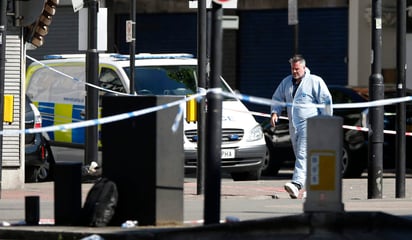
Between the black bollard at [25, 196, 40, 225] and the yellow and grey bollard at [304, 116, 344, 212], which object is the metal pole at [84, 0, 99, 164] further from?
the yellow and grey bollard at [304, 116, 344, 212]

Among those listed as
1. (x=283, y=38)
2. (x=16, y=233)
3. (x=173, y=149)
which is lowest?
(x=16, y=233)

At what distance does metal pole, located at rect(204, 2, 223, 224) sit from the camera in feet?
35.0

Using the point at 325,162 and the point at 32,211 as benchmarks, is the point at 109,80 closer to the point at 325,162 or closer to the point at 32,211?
the point at 32,211

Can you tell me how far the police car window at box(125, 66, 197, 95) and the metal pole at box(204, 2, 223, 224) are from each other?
9.21 m

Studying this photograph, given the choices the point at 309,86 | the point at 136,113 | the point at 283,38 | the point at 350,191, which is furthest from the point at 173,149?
the point at 283,38

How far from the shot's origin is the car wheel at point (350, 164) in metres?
21.3

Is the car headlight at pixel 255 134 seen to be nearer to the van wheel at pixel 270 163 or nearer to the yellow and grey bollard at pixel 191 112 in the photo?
the van wheel at pixel 270 163

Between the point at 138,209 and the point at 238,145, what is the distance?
337 inches

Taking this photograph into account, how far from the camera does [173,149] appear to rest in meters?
11.2

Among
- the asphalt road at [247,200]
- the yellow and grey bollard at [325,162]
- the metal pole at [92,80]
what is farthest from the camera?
the metal pole at [92,80]

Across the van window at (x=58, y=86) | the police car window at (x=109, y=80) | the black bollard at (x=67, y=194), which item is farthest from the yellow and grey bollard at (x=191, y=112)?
the black bollard at (x=67, y=194)

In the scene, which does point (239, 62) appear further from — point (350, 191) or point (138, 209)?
point (138, 209)

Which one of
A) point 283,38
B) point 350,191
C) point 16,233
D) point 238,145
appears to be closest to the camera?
point 16,233

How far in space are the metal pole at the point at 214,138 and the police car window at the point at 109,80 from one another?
393 inches
